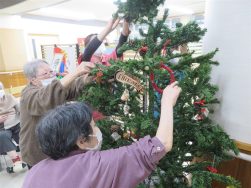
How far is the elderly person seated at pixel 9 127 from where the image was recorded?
109 inches

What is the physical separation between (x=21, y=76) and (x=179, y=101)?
6506 millimetres

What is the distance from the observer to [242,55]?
1.07 m

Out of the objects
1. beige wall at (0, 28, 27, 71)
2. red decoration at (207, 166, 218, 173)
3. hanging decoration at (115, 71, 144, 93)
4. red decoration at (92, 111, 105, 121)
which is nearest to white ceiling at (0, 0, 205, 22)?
beige wall at (0, 28, 27, 71)

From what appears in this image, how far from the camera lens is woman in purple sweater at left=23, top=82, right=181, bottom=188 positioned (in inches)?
29.1

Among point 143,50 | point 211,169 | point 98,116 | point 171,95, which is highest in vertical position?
point 143,50

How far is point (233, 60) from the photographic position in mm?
1110

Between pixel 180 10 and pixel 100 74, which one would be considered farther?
pixel 180 10

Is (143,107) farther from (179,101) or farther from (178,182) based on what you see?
(178,182)

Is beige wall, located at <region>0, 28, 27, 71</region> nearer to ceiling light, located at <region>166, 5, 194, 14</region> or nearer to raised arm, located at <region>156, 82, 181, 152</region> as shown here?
ceiling light, located at <region>166, 5, 194, 14</region>

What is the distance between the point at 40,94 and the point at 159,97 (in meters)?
0.73

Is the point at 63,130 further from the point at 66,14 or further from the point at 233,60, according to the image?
the point at 66,14

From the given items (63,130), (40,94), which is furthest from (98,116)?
(63,130)

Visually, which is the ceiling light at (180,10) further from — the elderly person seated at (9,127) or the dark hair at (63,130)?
the dark hair at (63,130)

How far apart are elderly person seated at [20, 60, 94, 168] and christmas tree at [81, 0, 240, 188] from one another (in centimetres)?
16
